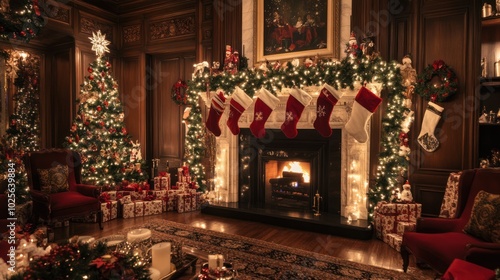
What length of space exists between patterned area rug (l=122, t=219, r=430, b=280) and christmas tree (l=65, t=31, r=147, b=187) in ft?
6.13

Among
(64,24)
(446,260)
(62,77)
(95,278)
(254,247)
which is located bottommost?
(254,247)

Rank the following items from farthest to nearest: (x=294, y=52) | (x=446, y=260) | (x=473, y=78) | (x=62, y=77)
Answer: (x=62, y=77) → (x=294, y=52) → (x=473, y=78) → (x=446, y=260)

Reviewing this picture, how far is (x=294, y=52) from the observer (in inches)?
190

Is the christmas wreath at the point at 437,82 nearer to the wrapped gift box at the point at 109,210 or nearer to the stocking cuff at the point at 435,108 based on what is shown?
the stocking cuff at the point at 435,108

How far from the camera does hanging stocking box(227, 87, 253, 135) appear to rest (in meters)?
4.61

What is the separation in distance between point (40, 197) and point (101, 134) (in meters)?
1.85

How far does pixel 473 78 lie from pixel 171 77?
5145 mm

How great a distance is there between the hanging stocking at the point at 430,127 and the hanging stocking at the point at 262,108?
1.97m

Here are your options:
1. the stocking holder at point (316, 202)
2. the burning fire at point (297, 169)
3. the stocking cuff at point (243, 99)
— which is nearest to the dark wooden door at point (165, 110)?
the stocking cuff at point (243, 99)

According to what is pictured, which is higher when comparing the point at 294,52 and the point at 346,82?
the point at 294,52

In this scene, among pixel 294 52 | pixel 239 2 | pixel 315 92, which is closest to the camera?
pixel 315 92

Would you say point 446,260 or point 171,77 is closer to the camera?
point 446,260

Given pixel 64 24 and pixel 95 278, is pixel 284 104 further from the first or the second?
pixel 64 24

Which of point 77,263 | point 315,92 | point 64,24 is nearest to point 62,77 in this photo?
point 64,24
